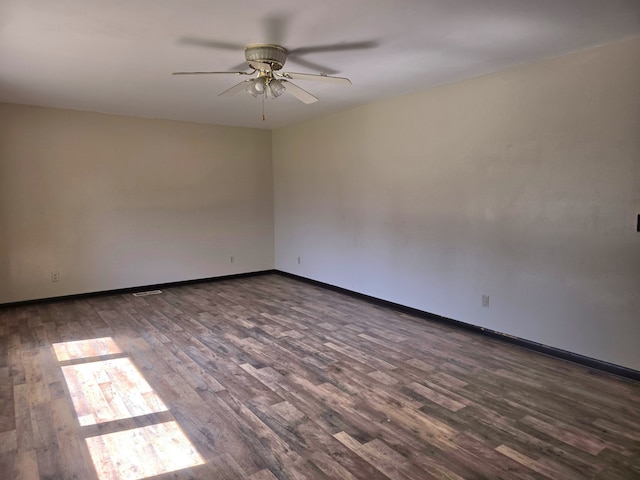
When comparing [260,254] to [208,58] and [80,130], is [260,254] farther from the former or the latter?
[208,58]

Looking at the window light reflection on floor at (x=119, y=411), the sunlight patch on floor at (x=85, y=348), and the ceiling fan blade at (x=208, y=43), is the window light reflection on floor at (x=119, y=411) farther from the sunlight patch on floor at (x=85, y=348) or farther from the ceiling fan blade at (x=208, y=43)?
the ceiling fan blade at (x=208, y=43)

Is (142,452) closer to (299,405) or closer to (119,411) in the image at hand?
(119,411)

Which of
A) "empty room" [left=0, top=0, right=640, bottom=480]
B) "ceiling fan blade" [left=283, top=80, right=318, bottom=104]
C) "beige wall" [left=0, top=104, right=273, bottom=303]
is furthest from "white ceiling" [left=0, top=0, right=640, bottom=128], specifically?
"beige wall" [left=0, top=104, right=273, bottom=303]

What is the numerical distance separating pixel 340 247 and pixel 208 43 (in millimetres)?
3310

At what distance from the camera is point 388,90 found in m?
4.29

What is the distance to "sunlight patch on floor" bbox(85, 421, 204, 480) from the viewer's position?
6.56 feet

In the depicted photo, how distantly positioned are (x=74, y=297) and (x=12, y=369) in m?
2.28

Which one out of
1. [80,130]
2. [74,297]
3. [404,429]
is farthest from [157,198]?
[404,429]

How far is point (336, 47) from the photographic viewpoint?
298 centimetres

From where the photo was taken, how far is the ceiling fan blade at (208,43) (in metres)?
2.79

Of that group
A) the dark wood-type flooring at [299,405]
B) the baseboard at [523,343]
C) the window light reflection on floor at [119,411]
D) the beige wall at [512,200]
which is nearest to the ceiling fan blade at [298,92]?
the beige wall at [512,200]

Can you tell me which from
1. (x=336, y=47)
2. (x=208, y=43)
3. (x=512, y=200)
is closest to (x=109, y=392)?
(x=208, y=43)

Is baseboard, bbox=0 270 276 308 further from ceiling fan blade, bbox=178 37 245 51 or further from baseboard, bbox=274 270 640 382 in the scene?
ceiling fan blade, bbox=178 37 245 51

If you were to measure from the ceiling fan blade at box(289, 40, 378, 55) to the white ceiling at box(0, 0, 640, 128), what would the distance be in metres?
0.05
